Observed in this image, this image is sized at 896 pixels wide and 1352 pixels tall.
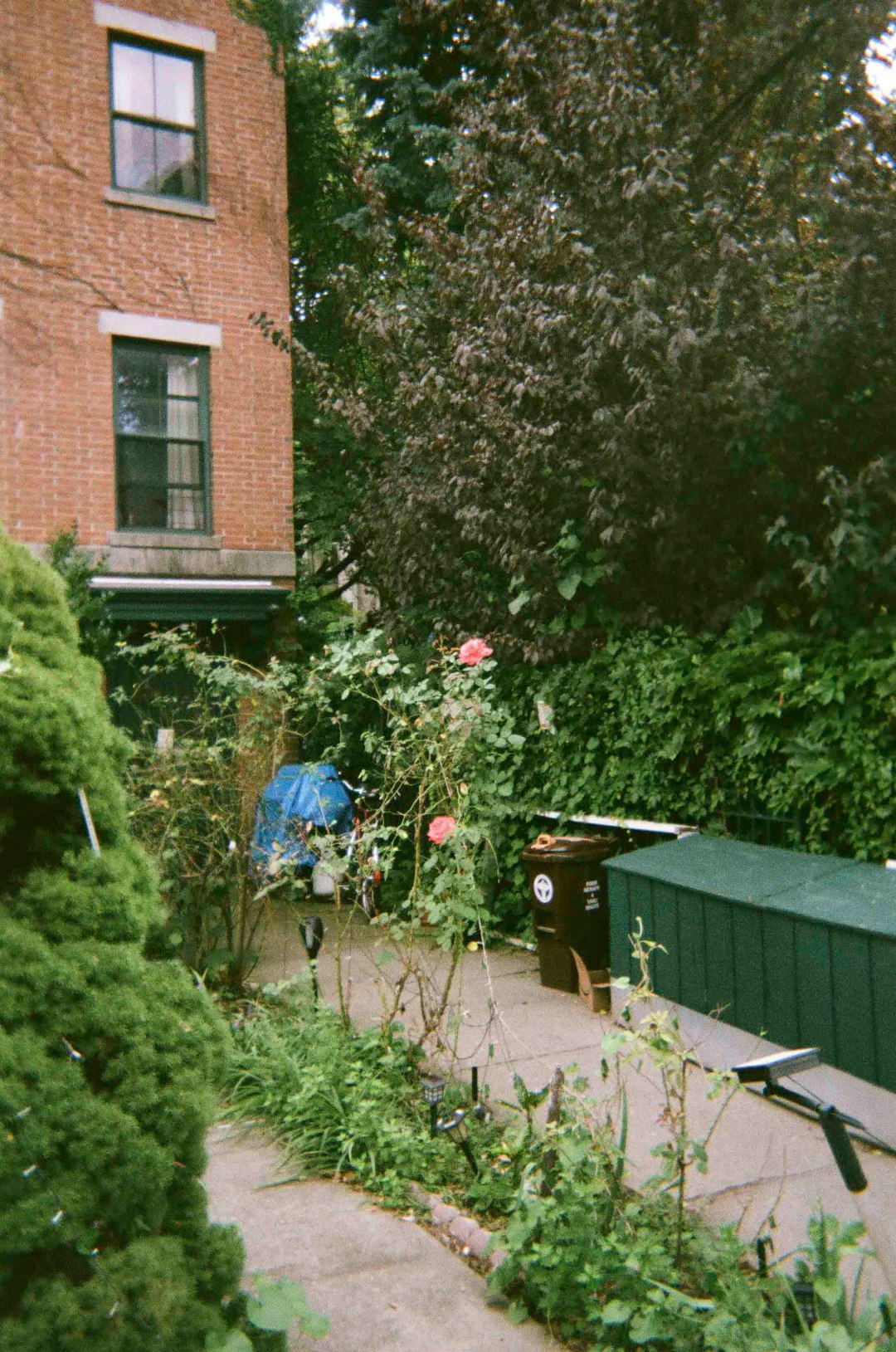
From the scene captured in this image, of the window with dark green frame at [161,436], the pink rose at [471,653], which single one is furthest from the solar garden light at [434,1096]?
the window with dark green frame at [161,436]

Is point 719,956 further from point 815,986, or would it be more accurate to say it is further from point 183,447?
point 183,447

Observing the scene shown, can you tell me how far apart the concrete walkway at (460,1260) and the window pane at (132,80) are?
10.8m

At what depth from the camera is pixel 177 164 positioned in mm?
12820

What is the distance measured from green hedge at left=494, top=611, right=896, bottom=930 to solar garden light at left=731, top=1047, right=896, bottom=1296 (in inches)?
119

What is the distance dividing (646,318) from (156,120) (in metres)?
8.40

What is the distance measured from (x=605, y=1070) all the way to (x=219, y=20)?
13139mm

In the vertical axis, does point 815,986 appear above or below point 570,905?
above

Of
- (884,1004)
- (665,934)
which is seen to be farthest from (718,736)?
(884,1004)

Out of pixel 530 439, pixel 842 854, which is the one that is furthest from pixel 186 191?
pixel 842 854

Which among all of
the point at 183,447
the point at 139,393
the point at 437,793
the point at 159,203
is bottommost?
the point at 437,793

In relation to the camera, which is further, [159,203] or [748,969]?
[159,203]

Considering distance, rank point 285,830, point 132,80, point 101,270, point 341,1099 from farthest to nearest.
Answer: point 132,80 < point 101,270 < point 285,830 < point 341,1099

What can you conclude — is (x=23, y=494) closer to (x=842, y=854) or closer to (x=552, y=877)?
(x=552, y=877)

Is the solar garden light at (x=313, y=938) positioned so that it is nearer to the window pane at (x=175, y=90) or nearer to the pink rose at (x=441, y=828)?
the pink rose at (x=441, y=828)
